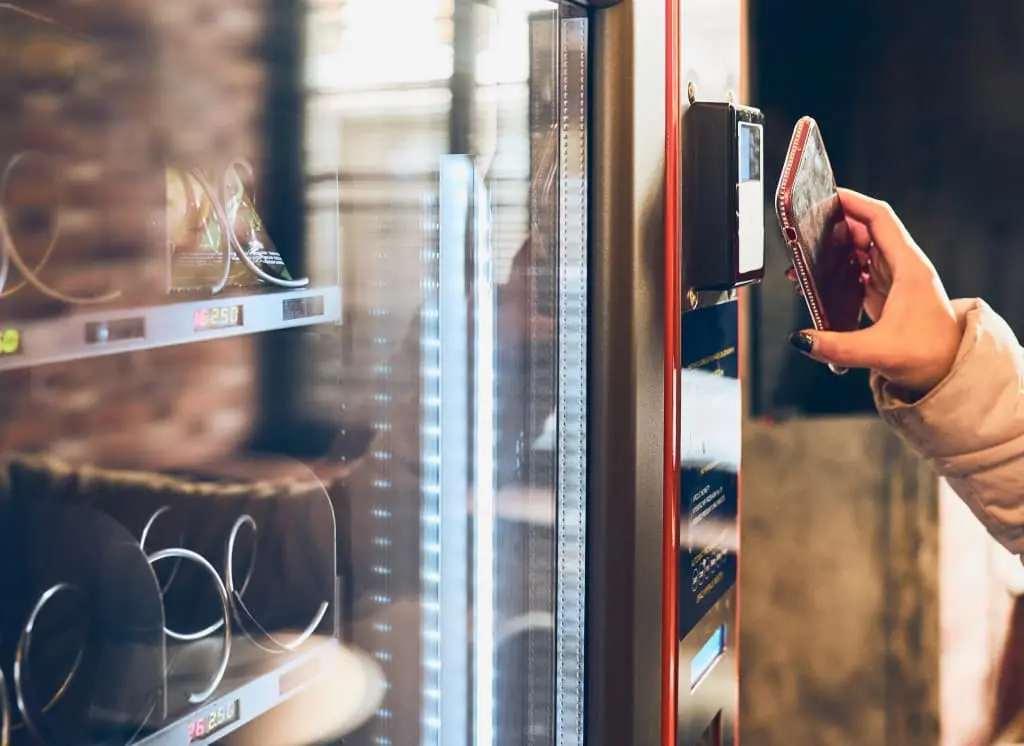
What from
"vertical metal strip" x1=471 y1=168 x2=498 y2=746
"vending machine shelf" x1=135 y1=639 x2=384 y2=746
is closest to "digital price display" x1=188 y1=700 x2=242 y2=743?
"vending machine shelf" x1=135 y1=639 x2=384 y2=746

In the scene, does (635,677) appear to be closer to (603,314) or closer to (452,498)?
(452,498)

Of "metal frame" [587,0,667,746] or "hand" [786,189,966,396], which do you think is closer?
"metal frame" [587,0,667,746]

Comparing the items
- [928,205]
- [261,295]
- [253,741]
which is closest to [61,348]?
[261,295]

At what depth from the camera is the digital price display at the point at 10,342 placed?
67 centimetres

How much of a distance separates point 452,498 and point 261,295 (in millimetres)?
311

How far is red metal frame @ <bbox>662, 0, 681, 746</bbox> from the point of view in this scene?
1173mm

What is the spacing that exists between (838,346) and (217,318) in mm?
724

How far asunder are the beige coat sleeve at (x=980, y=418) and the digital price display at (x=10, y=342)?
1018mm

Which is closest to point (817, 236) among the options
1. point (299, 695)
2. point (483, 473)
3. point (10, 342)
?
point (483, 473)

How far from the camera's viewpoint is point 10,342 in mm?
673

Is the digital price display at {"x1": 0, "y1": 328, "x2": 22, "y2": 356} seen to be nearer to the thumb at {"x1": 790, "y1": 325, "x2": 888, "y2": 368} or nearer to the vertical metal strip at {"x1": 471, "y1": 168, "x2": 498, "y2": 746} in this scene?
the vertical metal strip at {"x1": 471, "y1": 168, "x2": 498, "y2": 746}

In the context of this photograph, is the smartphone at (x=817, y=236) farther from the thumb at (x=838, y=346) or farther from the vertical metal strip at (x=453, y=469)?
the vertical metal strip at (x=453, y=469)

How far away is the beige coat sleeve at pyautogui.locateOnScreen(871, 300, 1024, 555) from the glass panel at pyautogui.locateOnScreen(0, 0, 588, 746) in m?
0.47

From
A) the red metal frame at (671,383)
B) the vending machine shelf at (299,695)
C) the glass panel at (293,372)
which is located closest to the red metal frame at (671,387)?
the red metal frame at (671,383)
